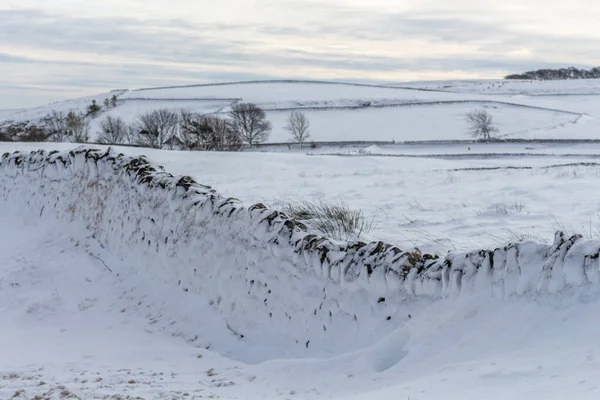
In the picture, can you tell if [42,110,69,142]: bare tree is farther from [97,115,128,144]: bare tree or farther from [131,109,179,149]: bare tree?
[131,109,179,149]: bare tree

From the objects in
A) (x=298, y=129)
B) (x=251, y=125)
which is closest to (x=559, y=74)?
(x=298, y=129)

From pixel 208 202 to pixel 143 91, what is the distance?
128 metres

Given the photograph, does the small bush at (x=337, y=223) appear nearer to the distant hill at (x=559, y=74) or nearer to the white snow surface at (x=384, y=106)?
the white snow surface at (x=384, y=106)

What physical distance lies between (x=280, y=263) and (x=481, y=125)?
75.1m

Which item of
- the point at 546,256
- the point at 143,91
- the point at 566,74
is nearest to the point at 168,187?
the point at 546,256

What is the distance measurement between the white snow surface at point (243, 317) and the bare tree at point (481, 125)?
227ft

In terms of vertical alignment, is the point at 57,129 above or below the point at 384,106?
below

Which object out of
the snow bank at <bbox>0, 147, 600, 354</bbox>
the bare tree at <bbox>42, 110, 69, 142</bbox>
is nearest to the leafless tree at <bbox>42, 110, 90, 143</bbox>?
the bare tree at <bbox>42, 110, 69, 142</bbox>

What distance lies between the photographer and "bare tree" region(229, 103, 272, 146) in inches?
3145

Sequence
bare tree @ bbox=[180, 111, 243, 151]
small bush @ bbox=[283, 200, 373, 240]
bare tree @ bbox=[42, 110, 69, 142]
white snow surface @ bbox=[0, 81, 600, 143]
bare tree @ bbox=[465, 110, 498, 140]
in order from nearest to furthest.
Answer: small bush @ bbox=[283, 200, 373, 240], bare tree @ bbox=[180, 111, 243, 151], bare tree @ bbox=[42, 110, 69, 142], bare tree @ bbox=[465, 110, 498, 140], white snow surface @ bbox=[0, 81, 600, 143]

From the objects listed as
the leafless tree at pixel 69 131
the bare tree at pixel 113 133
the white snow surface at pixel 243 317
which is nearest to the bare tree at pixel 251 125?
the bare tree at pixel 113 133

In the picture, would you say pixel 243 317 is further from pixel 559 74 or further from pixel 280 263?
pixel 559 74

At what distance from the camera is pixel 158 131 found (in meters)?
74.4

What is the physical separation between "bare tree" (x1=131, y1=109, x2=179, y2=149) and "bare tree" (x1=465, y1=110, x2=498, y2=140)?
32.4 meters
